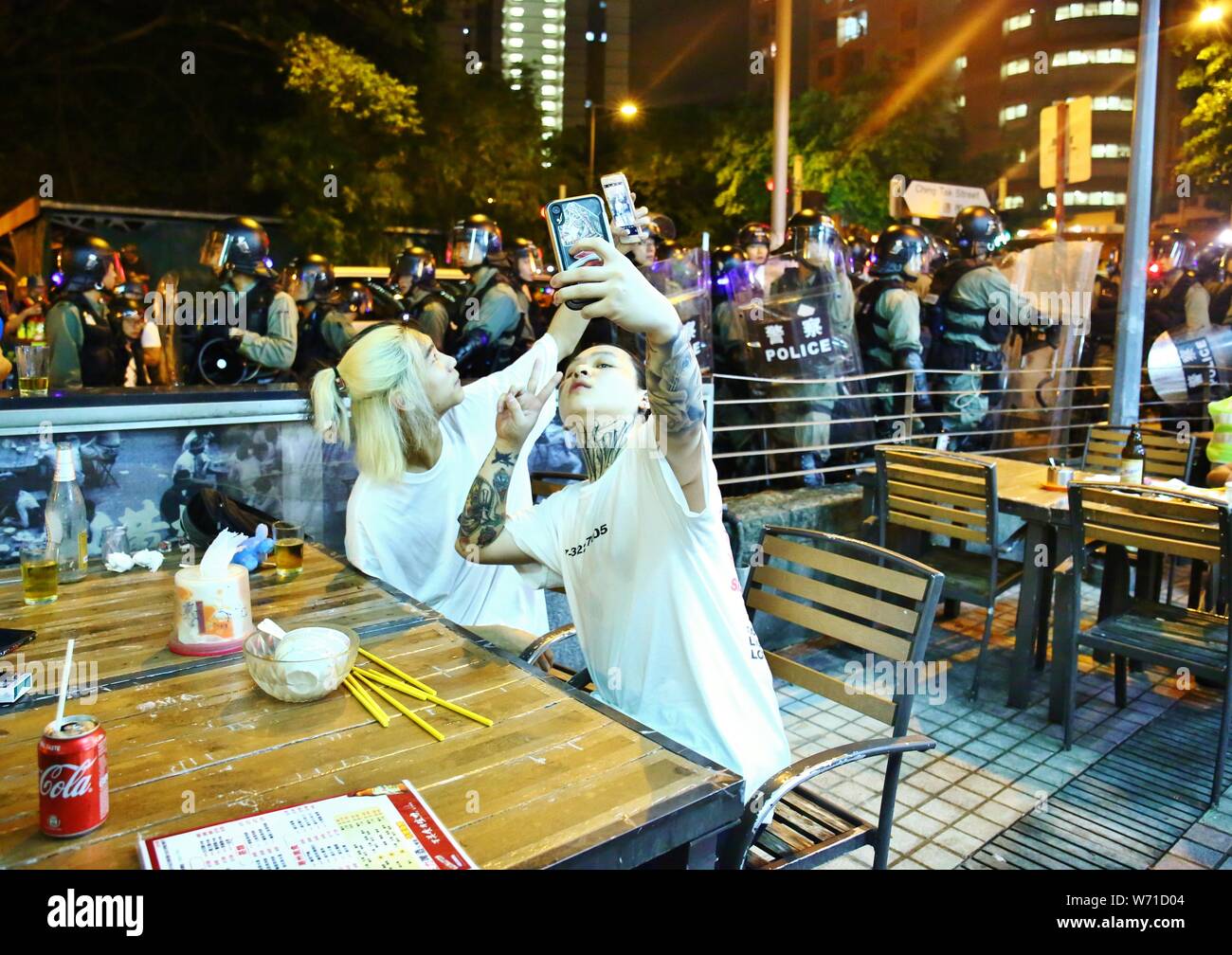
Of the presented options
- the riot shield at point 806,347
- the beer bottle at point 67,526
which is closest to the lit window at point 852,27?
the riot shield at point 806,347

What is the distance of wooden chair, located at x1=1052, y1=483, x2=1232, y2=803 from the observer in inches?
137

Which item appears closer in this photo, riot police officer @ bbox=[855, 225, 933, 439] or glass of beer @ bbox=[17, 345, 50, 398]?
glass of beer @ bbox=[17, 345, 50, 398]

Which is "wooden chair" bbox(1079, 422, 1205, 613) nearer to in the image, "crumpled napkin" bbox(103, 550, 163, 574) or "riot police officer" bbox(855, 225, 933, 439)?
"riot police officer" bbox(855, 225, 933, 439)

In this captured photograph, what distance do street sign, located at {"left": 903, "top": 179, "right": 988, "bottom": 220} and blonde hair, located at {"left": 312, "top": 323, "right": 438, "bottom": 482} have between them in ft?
29.3

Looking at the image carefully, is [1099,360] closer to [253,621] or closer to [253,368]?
[253,368]

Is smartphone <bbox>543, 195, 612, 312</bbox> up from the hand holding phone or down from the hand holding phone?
down

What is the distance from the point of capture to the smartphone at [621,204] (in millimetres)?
2320

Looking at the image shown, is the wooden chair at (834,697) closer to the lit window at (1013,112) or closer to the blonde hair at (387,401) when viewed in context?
the blonde hair at (387,401)

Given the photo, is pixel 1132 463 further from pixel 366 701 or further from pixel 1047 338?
pixel 366 701

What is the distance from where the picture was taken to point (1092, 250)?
740cm

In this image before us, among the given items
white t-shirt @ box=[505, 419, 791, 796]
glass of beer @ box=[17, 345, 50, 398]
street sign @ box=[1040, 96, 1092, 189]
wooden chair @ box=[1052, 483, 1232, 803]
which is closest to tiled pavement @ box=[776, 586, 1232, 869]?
wooden chair @ box=[1052, 483, 1232, 803]

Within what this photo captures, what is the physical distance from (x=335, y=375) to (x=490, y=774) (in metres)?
1.99

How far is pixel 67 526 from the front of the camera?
294 cm

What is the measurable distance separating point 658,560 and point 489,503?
0.69 metres
